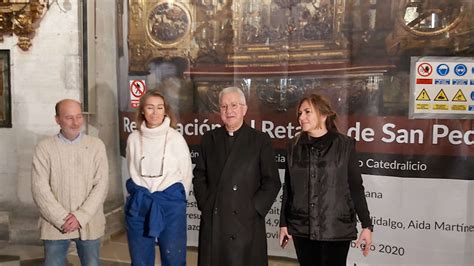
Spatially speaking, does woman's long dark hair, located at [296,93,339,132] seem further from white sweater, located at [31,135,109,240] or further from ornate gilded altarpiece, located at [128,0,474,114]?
white sweater, located at [31,135,109,240]

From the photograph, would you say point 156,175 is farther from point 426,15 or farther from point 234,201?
point 426,15

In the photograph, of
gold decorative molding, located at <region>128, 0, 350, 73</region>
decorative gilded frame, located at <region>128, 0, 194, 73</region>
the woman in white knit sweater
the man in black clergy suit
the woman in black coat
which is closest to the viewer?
the woman in black coat

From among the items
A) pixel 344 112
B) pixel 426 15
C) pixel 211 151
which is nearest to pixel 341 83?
pixel 344 112

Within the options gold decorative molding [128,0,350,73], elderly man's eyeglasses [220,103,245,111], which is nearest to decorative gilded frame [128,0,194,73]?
gold decorative molding [128,0,350,73]

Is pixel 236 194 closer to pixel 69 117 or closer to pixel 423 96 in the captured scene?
pixel 69 117

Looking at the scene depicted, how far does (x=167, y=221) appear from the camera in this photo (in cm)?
253

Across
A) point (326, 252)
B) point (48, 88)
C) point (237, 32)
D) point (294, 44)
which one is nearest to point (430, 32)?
point (294, 44)

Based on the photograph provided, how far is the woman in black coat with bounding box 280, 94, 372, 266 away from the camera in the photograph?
2.17m

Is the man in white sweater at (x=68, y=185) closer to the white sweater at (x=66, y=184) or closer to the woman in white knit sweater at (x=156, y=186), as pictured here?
the white sweater at (x=66, y=184)

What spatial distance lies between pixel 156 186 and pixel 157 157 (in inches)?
6.5

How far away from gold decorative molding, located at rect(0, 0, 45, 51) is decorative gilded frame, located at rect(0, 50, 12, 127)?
8.0 inches

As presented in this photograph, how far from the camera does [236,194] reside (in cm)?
233

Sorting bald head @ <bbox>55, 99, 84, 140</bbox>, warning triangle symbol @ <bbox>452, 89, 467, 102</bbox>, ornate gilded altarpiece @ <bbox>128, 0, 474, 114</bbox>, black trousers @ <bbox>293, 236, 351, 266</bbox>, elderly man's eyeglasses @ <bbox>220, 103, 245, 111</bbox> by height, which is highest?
ornate gilded altarpiece @ <bbox>128, 0, 474, 114</bbox>

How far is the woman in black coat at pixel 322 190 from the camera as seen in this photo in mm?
2174
